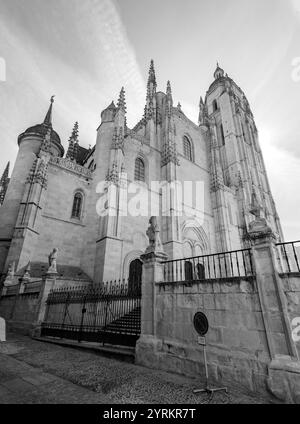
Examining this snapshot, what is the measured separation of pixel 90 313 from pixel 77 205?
9226 millimetres

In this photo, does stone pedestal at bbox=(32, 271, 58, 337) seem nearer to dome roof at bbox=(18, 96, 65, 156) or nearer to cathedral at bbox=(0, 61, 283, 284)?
cathedral at bbox=(0, 61, 283, 284)

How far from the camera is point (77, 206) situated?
17109mm

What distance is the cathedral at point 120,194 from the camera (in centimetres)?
1439

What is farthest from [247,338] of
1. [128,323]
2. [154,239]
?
[128,323]

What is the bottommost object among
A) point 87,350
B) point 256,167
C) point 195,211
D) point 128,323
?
point 87,350

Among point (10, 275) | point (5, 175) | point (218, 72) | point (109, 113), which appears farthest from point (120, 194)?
point (218, 72)

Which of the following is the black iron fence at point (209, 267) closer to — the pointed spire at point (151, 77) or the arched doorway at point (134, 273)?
the arched doorway at point (134, 273)

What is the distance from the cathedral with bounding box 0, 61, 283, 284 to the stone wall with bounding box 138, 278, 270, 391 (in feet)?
7.53

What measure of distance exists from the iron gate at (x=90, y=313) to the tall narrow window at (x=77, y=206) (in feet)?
22.1

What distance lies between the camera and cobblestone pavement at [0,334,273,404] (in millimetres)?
3627

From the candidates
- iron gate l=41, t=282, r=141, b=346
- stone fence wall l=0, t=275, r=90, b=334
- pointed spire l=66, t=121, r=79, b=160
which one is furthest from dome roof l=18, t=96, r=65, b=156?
iron gate l=41, t=282, r=141, b=346

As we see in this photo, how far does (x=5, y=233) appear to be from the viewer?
15344 mm
